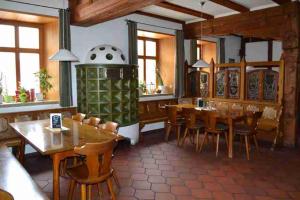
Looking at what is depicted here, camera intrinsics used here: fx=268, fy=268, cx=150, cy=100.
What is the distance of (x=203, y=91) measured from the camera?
7.09 meters

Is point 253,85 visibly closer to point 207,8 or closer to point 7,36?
point 207,8

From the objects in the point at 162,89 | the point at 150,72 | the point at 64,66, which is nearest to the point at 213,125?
the point at 162,89

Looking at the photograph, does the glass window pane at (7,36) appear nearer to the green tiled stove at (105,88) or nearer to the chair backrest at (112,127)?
the green tiled stove at (105,88)

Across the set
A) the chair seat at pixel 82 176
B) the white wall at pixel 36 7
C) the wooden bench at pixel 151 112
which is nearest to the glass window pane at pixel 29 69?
the white wall at pixel 36 7

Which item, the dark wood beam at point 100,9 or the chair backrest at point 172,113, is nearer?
the dark wood beam at point 100,9

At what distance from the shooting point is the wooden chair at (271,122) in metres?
5.25

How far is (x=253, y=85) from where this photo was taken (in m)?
5.92

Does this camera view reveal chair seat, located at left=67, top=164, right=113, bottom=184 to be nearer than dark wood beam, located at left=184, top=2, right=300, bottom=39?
Yes

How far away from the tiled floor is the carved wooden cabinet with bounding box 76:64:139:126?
77cm

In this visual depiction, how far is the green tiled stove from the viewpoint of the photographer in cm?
504

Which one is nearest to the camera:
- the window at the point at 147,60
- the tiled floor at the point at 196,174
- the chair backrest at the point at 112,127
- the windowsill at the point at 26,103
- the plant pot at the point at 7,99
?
the tiled floor at the point at 196,174

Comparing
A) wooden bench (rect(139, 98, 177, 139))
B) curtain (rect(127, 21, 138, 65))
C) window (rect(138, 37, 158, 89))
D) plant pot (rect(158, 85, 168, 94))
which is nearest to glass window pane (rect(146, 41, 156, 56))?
window (rect(138, 37, 158, 89))

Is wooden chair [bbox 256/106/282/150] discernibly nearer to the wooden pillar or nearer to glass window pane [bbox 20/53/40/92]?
the wooden pillar

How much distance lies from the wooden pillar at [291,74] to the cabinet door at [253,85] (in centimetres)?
61
